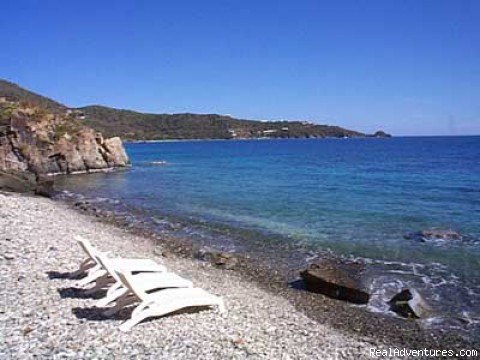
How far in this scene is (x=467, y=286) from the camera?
14.8 m

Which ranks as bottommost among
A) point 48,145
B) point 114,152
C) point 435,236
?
point 435,236

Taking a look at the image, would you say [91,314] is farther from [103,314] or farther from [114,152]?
[114,152]

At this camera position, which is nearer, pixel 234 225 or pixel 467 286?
pixel 467 286

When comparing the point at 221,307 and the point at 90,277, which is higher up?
the point at 90,277

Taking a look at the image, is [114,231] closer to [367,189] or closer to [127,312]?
[127,312]

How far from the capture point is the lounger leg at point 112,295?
32.4ft

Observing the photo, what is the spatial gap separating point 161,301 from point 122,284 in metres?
0.97

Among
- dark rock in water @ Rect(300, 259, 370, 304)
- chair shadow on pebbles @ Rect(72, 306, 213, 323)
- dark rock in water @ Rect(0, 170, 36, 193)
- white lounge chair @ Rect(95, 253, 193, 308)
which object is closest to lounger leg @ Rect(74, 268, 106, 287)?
white lounge chair @ Rect(95, 253, 193, 308)

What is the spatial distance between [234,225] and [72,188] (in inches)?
954

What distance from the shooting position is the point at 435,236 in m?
21.7

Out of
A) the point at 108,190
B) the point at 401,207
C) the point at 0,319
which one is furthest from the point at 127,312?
the point at 108,190

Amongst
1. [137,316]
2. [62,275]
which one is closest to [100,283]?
[62,275]

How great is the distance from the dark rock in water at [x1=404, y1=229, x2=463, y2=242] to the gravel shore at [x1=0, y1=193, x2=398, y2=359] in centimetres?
1047

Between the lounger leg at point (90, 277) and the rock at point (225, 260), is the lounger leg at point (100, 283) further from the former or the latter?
the rock at point (225, 260)
